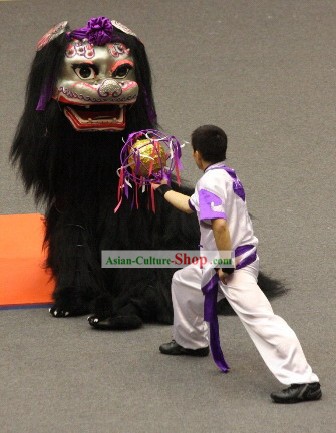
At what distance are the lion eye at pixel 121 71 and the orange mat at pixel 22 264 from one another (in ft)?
2.25

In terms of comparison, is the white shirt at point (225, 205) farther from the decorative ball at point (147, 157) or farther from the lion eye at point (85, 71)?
the lion eye at point (85, 71)

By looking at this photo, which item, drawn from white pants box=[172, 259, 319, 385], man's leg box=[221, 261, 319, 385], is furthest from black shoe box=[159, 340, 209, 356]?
man's leg box=[221, 261, 319, 385]

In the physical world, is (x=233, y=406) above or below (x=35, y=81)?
below

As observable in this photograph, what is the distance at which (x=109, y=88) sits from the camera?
12.3 feet

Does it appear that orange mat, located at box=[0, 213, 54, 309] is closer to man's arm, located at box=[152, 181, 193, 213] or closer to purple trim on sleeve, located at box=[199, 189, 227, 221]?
man's arm, located at box=[152, 181, 193, 213]

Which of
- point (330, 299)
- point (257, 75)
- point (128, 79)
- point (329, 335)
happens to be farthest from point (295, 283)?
point (257, 75)

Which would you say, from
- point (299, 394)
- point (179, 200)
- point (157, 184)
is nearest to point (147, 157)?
point (157, 184)

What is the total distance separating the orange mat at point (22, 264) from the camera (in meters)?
4.07

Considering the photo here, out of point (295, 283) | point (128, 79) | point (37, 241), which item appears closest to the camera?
point (128, 79)

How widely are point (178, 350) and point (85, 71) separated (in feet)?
2.90

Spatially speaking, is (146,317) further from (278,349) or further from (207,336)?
(278,349)

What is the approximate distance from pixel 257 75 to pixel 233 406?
316 cm

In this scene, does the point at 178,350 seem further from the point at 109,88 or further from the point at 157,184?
the point at 109,88

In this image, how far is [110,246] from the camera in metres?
3.89
